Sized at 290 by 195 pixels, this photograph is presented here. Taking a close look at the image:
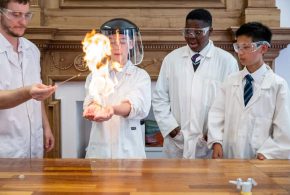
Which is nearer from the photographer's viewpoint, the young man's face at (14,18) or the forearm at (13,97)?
the forearm at (13,97)

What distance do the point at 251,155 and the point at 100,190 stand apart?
42.1 inches

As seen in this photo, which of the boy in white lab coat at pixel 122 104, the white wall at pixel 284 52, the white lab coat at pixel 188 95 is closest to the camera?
the boy in white lab coat at pixel 122 104

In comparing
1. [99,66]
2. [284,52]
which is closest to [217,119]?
[99,66]

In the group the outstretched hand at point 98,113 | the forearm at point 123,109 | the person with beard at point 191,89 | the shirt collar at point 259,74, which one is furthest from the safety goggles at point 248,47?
the outstretched hand at point 98,113

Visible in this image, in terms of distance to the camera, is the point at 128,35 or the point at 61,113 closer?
the point at 128,35

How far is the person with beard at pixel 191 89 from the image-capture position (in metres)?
2.69

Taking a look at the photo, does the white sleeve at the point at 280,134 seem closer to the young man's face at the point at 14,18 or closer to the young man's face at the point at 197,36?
the young man's face at the point at 197,36

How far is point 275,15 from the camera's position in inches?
135

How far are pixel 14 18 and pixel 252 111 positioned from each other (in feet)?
4.47

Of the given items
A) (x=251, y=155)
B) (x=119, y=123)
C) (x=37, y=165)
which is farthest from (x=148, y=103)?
(x=37, y=165)

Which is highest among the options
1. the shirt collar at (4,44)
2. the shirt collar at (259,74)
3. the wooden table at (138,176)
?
the shirt collar at (4,44)

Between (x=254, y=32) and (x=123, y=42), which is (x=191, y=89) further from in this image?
(x=123, y=42)

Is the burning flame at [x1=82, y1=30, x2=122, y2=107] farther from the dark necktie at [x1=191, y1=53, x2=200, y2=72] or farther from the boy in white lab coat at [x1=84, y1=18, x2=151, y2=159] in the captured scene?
the dark necktie at [x1=191, y1=53, x2=200, y2=72]

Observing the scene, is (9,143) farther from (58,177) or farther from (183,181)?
(183,181)
